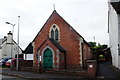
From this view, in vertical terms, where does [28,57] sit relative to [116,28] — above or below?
below

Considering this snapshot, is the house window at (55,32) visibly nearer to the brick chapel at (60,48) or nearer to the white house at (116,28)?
the brick chapel at (60,48)

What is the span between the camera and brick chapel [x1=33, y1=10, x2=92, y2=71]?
65.6 feet

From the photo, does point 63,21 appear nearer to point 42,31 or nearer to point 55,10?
point 55,10

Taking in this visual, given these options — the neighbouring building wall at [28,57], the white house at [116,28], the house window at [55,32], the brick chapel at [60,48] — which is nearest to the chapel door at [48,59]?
the brick chapel at [60,48]

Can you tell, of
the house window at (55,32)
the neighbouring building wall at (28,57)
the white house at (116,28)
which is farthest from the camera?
the neighbouring building wall at (28,57)

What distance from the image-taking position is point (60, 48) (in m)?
20.6

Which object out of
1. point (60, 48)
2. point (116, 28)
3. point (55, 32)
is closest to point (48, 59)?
point (60, 48)

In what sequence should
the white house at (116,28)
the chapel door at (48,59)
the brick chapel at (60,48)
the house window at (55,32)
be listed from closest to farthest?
the white house at (116,28)
the brick chapel at (60,48)
the chapel door at (48,59)
the house window at (55,32)

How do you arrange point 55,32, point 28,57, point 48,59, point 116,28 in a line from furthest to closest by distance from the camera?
point 28,57, point 55,32, point 48,59, point 116,28

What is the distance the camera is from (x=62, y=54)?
810 inches

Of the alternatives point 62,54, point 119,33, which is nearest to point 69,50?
point 62,54

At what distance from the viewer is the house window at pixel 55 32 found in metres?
22.5

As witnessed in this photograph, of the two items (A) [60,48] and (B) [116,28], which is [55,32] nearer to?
(A) [60,48]

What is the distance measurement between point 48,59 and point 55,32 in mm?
4569
